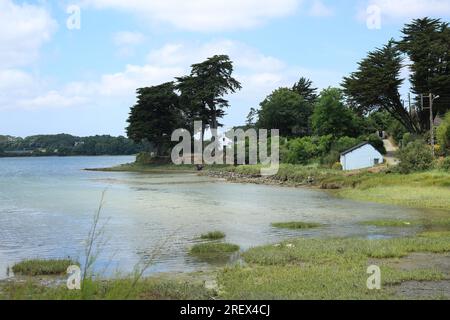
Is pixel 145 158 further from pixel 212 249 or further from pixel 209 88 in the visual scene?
pixel 212 249

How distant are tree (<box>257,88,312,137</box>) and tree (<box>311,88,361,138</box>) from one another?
667 inches

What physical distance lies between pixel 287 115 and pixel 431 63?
3762 cm

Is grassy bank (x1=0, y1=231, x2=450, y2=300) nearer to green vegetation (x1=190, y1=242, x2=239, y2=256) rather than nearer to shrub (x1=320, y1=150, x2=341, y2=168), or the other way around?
green vegetation (x1=190, y1=242, x2=239, y2=256)

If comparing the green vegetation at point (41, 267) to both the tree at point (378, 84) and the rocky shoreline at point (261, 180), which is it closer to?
the rocky shoreline at point (261, 180)

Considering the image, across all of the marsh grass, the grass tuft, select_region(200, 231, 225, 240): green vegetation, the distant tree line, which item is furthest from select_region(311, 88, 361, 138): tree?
the grass tuft

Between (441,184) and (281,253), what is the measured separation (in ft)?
77.4

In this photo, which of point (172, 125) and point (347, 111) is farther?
point (172, 125)

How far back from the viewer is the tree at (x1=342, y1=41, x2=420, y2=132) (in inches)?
2354

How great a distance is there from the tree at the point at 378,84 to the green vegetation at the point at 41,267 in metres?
51.8

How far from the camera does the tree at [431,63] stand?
2227 inches

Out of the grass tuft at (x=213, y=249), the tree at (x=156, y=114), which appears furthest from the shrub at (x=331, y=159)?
the grass tuft at (x=213, y=249)
